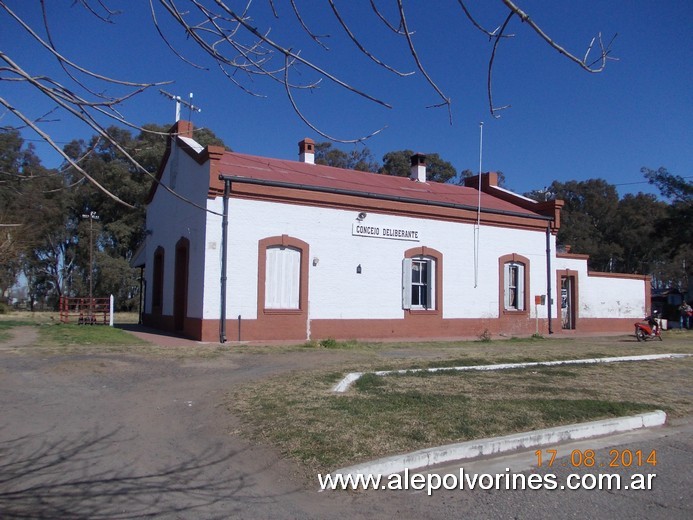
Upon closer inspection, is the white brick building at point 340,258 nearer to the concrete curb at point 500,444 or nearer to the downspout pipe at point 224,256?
the downspout pipe at point 224,256

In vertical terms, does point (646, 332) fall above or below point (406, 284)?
below

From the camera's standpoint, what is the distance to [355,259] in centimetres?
1934

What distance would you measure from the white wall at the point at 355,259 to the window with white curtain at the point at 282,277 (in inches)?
17.8

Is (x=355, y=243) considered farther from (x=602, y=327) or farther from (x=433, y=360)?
(x=602, y=327)

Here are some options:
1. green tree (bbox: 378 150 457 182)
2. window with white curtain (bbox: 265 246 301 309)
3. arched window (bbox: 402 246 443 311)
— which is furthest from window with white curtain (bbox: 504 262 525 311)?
green tree (bbox: 378 150 457 182)

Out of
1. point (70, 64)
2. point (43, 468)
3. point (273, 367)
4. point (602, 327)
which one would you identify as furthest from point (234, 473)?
point (602, 327)

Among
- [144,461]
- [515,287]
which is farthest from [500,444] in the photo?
[515,287]

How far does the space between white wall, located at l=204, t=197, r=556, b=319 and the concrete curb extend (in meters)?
11.9

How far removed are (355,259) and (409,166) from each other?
31.7 m

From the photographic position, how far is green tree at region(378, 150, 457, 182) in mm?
49688

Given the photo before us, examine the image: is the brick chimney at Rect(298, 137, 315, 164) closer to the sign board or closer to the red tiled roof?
the red tiled roof

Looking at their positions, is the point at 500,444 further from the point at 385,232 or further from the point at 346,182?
the point at 346,182

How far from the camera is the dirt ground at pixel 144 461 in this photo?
4.82 metres

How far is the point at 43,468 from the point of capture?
18.7ft
